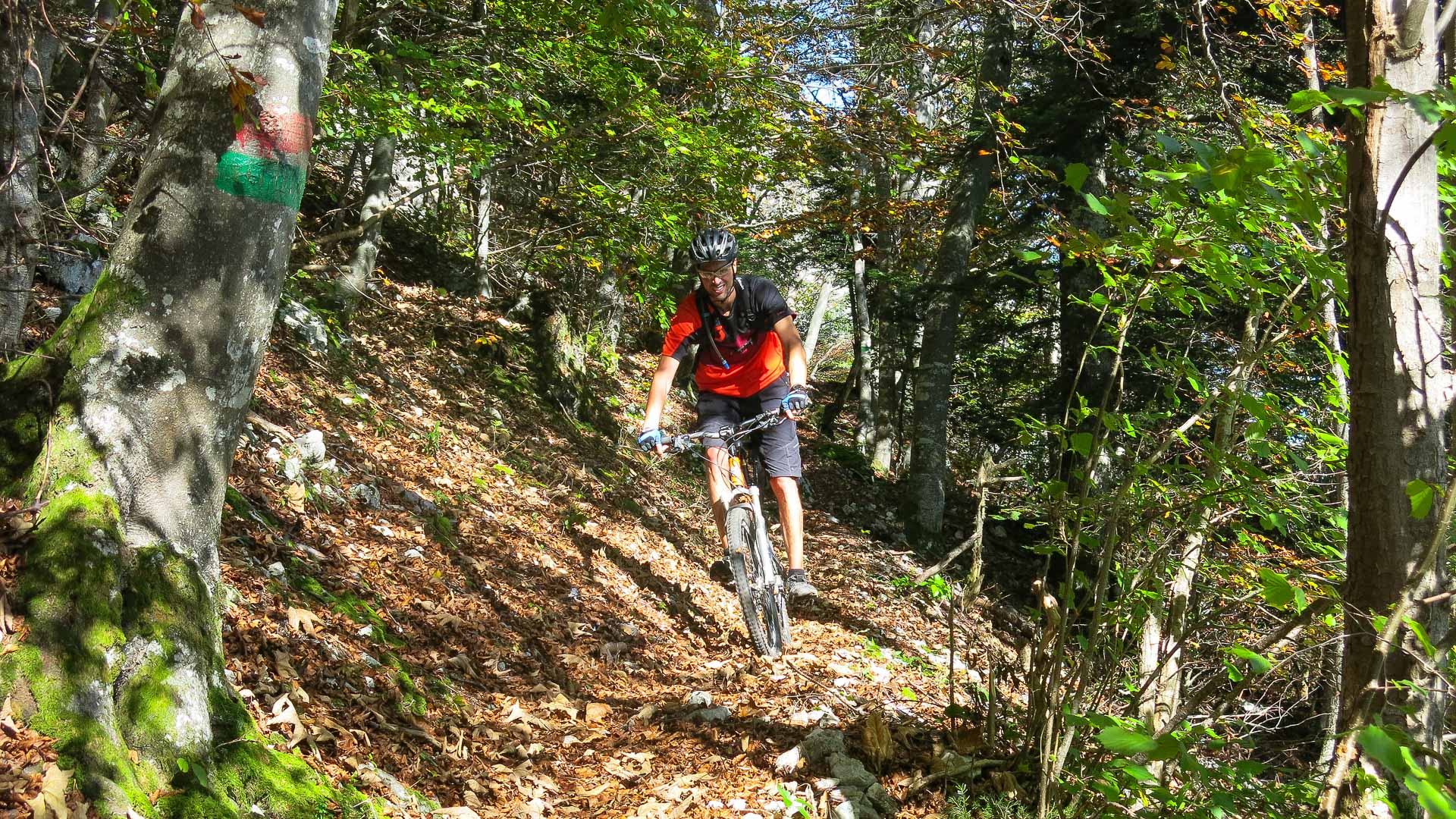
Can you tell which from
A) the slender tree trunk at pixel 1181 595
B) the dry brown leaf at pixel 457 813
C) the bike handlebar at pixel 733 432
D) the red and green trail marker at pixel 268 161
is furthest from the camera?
the bike handlebar at pixel 733 432

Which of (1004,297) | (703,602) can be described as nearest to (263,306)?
(703,602)

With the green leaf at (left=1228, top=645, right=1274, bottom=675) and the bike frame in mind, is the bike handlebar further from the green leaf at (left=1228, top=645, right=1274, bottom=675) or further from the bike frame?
the green leaf at (left=1228, top=645, right=1274, bottom=675)

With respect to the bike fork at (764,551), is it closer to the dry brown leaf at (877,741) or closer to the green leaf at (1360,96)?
the dry brown leaf at (877,741)

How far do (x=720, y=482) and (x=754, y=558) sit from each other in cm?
55

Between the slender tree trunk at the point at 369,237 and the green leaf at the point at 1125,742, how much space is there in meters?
9.56

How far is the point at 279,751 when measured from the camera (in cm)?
275

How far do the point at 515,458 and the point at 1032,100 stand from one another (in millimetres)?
8121

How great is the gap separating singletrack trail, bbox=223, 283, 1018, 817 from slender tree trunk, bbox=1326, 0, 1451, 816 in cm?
166

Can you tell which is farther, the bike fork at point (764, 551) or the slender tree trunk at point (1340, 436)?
the bike fork at point (764, 551)

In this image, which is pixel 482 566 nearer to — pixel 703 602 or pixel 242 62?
pixel 703 602

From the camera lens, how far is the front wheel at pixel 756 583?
568 cm

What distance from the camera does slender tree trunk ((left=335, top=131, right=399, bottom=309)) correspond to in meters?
10.0

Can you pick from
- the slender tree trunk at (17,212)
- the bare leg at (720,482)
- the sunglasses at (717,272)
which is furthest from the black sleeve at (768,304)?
the slender tree trunk at (17,212)

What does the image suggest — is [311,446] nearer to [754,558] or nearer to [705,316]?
[705,316]
